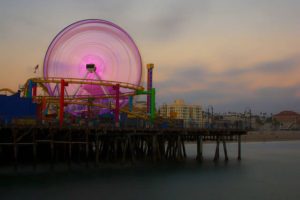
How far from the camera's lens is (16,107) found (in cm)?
3856

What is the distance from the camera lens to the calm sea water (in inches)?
974

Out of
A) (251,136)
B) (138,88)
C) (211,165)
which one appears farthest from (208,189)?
(251,136)

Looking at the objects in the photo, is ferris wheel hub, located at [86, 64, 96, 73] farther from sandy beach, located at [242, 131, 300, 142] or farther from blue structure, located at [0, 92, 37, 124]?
sandy beach, located at [242, 131, 300, 142]

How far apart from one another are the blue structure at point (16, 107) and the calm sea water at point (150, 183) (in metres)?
7.36

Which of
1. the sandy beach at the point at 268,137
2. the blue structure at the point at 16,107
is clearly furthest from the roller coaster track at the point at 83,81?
the sandy beach at the point at 268,137

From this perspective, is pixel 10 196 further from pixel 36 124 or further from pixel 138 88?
pixel 138 88

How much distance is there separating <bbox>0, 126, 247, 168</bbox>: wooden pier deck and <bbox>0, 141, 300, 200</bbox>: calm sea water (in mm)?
2311

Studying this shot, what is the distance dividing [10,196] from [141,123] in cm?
1975

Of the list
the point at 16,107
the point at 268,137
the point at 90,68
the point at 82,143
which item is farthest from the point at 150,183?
the point at 268,137

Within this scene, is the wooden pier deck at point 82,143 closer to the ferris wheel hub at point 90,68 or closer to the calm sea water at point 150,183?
the calm sea water at point 150,183

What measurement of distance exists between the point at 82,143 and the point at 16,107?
26.8ft

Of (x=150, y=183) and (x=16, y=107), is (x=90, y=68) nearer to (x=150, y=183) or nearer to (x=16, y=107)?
(x=16, y=107)

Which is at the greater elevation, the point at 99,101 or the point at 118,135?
the point at 99,101

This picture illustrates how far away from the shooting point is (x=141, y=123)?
4144 centimetres
